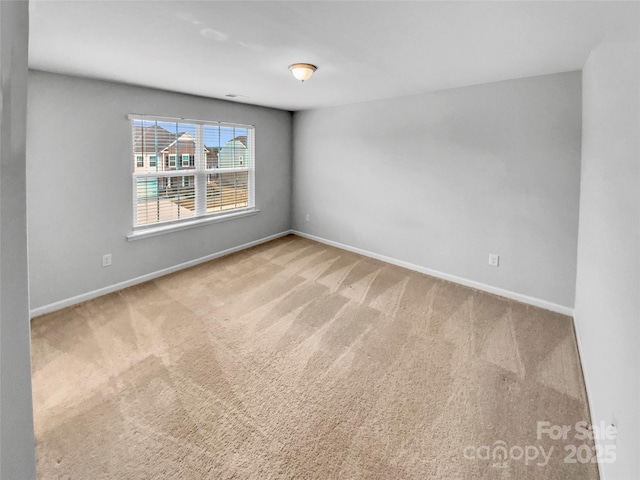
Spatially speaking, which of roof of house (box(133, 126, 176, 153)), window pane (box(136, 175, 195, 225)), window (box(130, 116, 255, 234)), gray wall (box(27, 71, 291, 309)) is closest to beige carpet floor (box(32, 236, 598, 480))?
gray wall (box(27, 71, 291, 309))

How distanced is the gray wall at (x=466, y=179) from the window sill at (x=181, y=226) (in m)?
1.41

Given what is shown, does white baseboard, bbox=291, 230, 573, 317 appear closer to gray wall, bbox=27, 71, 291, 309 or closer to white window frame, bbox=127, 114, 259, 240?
white window frame, bbox=127, 114, 259, 240

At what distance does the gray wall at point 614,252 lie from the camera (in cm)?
129

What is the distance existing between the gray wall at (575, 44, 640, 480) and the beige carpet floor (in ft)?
1.29

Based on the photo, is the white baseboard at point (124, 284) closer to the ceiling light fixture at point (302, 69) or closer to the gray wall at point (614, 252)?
the ceiling light fixture at point (302, 69)

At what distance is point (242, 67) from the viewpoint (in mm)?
2834

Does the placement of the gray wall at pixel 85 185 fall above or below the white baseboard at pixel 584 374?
above

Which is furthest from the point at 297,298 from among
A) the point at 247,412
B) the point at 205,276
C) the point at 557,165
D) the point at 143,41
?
the point at 557,165

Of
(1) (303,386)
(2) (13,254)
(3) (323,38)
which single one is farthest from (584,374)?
(2) (13,254)

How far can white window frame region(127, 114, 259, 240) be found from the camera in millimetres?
3748

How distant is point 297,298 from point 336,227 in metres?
2.00

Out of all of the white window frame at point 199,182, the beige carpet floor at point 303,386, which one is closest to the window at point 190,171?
the white window frame at point 199,182

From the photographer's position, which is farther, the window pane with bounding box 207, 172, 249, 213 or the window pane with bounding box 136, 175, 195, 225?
the window pane with bounding box 207, 172, 249, 213

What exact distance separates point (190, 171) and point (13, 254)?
3.90 meters
